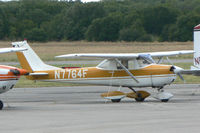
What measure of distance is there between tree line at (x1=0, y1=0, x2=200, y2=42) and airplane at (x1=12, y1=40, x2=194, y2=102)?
30562mm

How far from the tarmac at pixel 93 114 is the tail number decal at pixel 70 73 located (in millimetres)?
831

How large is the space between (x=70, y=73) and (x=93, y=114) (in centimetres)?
437

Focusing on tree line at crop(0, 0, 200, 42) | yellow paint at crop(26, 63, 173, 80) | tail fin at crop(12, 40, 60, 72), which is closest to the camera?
yellow paint at crop(26, 63, 173, 80)

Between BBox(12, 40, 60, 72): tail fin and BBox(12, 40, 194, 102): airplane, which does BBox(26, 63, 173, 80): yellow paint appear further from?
BBox(12, 40, 60, 72): tail fin

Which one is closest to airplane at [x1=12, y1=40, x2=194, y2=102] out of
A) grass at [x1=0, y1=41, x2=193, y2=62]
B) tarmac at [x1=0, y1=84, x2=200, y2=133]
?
tarmac at [x1=0, y1=84, x2=200, y2=133]

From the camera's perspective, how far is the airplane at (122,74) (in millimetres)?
15047

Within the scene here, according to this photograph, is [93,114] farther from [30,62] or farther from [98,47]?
[98,47]

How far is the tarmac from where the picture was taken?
9523 millimetres

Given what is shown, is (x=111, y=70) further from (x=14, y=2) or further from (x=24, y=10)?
(x=14, y=2)

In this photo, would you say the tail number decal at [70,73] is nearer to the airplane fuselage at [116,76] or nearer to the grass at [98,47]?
the airplane fuselage at [116,76]

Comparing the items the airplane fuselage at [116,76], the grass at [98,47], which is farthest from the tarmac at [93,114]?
the grass at [98,47]

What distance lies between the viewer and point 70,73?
52.3 feet

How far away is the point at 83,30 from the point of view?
169ft

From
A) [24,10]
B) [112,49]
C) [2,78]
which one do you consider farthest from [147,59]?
[24,10]
